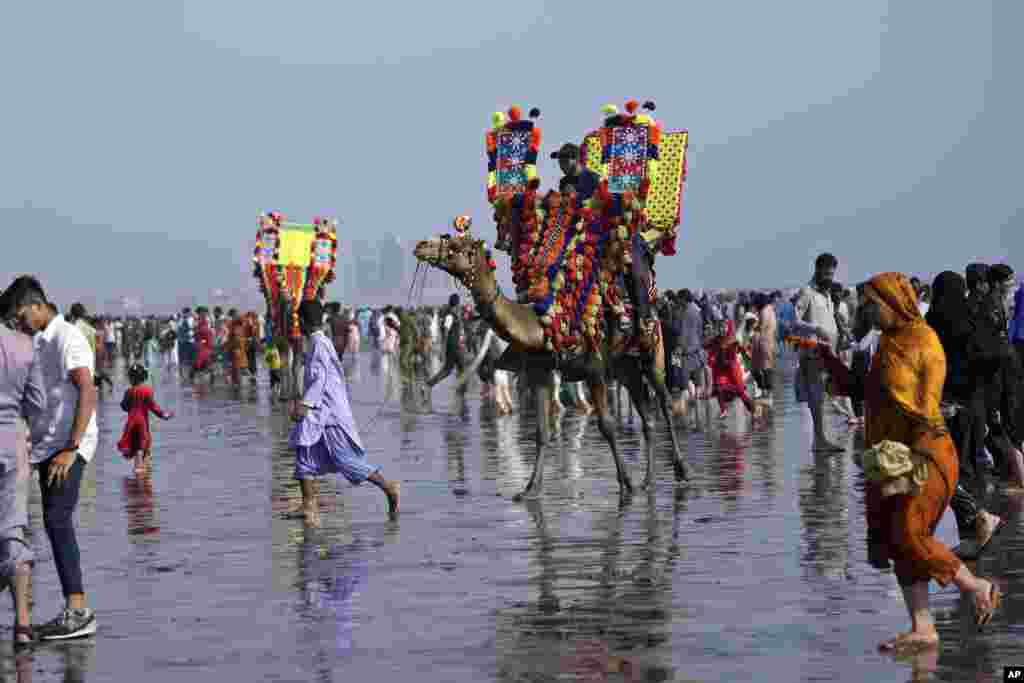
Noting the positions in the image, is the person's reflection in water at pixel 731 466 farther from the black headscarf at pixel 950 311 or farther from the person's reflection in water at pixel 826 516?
the black headscarf at pixel 950 311

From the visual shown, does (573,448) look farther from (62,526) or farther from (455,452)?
(62,526)

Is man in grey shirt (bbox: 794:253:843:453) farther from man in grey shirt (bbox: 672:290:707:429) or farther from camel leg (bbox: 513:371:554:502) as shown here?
man in grey shirt (bbox: 672:290:707:429)

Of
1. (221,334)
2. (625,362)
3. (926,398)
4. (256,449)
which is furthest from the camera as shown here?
(221,334)

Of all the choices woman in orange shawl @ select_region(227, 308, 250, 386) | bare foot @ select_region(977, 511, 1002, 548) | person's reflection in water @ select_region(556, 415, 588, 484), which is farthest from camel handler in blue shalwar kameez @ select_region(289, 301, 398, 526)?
woman in orange shawl @ select_region(227, 308, 250, 386)

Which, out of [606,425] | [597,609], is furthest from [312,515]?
[597,609]

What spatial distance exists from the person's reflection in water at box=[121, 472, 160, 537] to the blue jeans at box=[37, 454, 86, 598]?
14.6 feet

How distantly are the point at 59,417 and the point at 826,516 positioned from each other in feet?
20.8

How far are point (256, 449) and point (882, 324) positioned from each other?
15.4 metres

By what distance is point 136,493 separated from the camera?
1811 centimetres

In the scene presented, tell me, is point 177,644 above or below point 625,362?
below

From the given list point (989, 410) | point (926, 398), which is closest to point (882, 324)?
point (926, 398)

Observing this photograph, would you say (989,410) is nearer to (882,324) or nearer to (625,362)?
(625,362)

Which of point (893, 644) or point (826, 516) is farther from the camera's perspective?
point (826, 516)

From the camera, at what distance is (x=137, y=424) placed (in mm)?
20531
